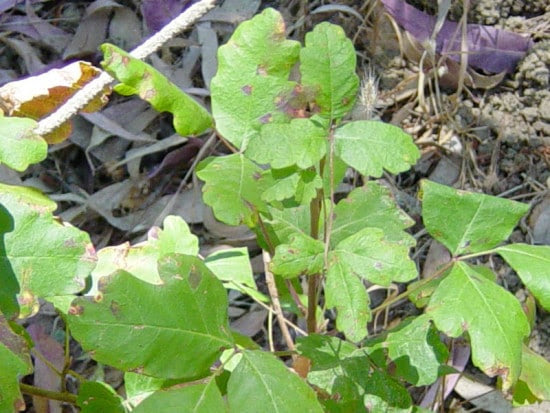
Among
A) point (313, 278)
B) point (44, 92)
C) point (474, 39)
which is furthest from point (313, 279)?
point (474, 39)

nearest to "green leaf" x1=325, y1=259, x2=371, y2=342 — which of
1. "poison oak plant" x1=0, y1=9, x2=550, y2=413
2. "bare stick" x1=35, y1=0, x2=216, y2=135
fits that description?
"poison oak plant" x1=0, y1=9, x2=550, y2=413

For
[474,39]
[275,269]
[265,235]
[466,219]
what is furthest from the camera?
[474,39]

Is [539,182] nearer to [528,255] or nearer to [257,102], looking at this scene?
[528,255]

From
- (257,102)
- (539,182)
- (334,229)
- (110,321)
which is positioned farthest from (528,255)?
(539,182)

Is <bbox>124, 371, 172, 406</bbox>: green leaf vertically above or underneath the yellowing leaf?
underneath

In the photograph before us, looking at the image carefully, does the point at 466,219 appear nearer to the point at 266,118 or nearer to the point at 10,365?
the point at 266,118

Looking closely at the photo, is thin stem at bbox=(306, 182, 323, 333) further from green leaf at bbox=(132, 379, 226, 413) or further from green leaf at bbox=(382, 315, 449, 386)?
green leaf at bbox=(132, 379, 226, 413)

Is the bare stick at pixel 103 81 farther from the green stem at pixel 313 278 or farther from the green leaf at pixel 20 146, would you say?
the green stem at pixel 313 278
